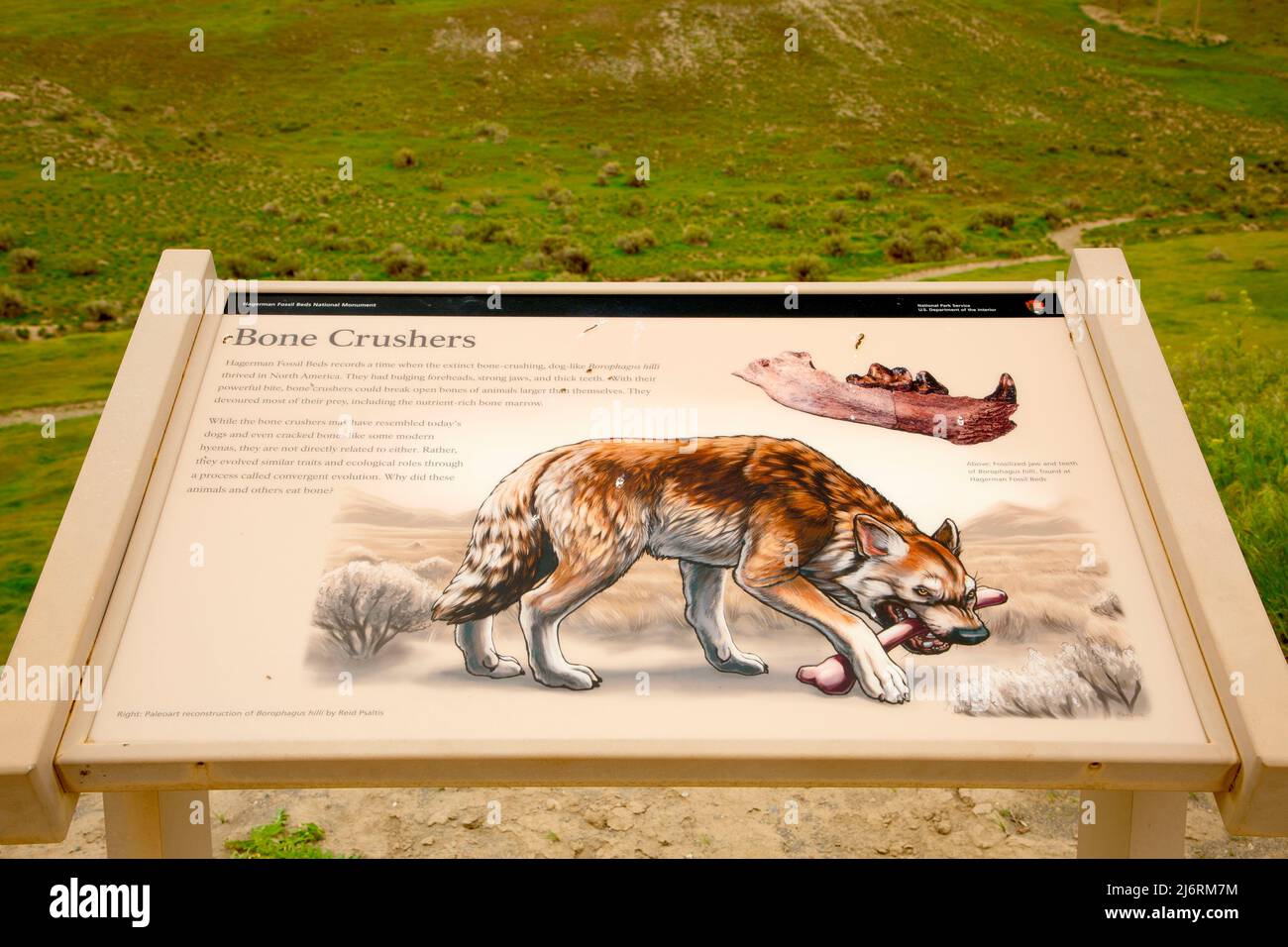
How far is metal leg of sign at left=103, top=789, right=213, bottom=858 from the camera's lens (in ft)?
6.38

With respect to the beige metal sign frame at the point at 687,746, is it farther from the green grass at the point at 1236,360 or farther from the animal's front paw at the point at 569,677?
the green grass at the point at 1236,360

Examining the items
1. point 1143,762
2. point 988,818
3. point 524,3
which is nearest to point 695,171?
point 524,3

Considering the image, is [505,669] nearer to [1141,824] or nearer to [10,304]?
[1141,824]

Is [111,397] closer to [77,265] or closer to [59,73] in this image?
[77,265]

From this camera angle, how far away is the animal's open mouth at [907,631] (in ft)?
5.69

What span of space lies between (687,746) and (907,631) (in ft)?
1.47

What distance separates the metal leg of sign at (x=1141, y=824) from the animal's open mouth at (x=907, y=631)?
57 centimetres

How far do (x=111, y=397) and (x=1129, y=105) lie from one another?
1016cm

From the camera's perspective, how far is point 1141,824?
195cm

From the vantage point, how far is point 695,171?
31.4 feet

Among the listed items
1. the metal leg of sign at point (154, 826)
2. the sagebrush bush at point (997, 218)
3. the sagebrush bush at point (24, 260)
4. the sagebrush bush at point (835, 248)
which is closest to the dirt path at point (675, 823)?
the metal leg of sign at point (154, 826)

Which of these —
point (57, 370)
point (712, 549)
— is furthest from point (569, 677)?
point (57, 370)

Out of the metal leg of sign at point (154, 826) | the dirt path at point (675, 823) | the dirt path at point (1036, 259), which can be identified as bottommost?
the dirt path at point (675, 823)
